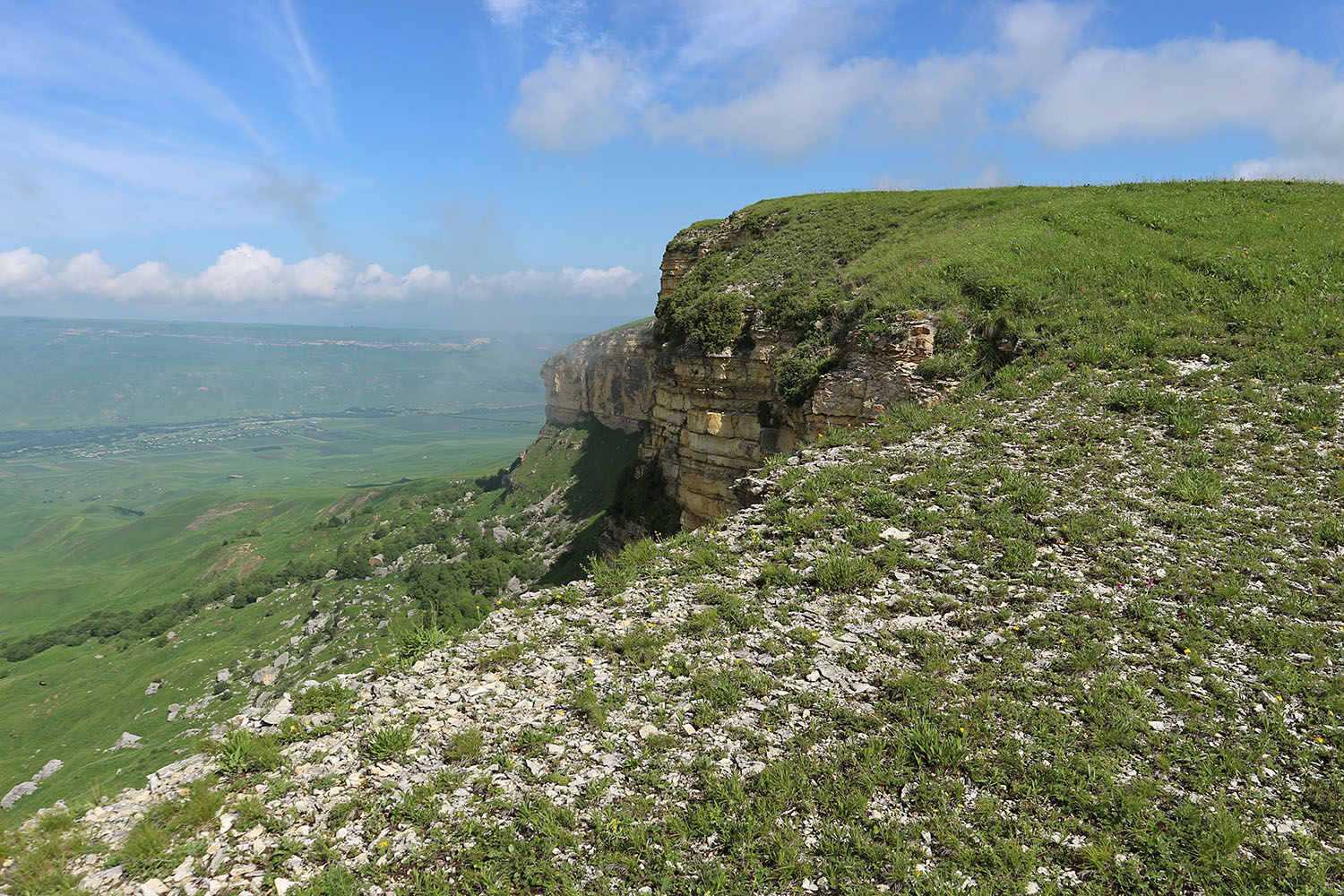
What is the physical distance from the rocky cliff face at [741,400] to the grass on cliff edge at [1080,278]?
833mm

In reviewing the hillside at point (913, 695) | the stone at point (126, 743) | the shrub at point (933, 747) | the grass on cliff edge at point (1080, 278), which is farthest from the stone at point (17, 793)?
the shrub at point (933, 747)

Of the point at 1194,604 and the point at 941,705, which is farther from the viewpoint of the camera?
the point at 1194,604

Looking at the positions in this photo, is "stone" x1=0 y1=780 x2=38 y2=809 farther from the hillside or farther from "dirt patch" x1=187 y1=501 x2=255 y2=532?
"dirt patch" x1=187 y1=501 x2=255 y2=532

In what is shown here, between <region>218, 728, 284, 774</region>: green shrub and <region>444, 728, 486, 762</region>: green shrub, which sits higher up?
<region>444, 728, 486, 762</region>: green shrub

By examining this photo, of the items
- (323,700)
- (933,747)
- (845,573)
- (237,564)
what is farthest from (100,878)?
(237,564)

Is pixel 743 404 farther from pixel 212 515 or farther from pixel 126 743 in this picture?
pixel 212 515

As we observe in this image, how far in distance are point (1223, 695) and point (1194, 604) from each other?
6.40ft

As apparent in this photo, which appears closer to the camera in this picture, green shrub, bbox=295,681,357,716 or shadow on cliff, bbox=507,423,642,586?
green shrub, bbox=295,681,357,716

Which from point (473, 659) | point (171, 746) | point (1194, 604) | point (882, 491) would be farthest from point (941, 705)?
point (171, 746)

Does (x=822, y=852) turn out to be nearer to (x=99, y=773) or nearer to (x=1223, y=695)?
(x=1223, y=695)

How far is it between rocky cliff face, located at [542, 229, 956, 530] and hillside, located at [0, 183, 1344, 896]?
245cm

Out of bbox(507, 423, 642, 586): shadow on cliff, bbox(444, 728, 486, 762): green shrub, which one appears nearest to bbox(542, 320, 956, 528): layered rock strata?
bbox(444, 728, 486, 762): green shrub

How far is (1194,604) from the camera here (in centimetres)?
894

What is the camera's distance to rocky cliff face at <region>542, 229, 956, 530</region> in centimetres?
1905
